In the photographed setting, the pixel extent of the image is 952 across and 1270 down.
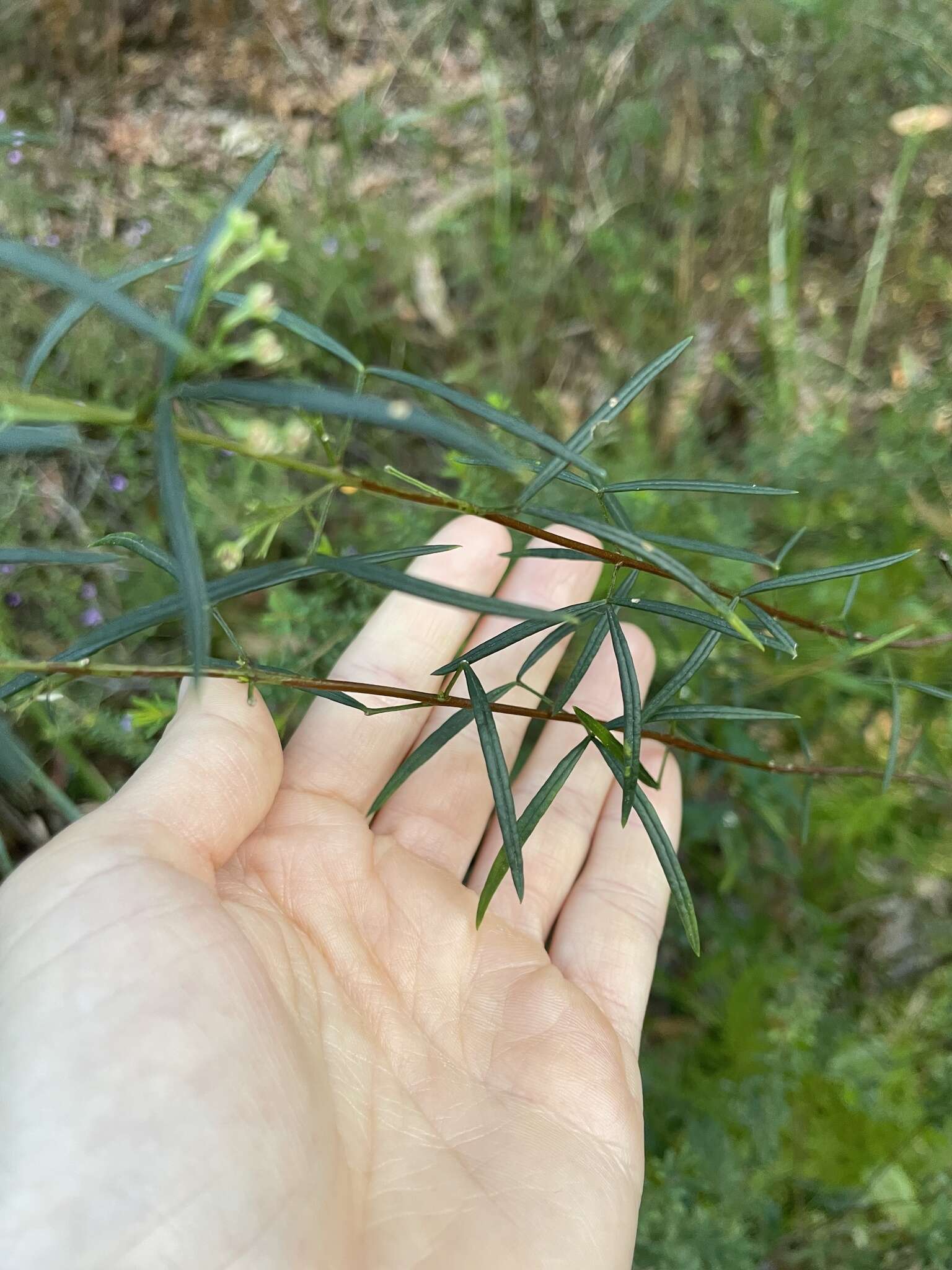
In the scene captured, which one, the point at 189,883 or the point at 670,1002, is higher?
the point at 189,883

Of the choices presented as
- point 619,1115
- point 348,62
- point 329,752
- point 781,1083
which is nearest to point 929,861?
point 781,1083

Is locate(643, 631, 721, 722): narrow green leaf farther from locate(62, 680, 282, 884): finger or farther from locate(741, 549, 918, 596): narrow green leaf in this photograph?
locate(62, 680, 282, 884): finger

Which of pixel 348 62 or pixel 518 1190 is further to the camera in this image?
pixel 348 62

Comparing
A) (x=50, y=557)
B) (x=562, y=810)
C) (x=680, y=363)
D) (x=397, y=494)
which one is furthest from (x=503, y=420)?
(x=680, y=363)

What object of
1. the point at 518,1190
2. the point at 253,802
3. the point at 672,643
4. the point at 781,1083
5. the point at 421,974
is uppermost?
the point at 253,802

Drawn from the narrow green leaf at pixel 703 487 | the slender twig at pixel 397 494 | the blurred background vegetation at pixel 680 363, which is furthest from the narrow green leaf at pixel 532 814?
the blurred background vegetation at pixel 680 363

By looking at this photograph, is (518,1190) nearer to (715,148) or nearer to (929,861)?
(929,861)

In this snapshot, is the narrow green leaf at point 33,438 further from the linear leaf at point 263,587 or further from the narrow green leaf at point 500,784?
the narrow green leaf at point 500,784
